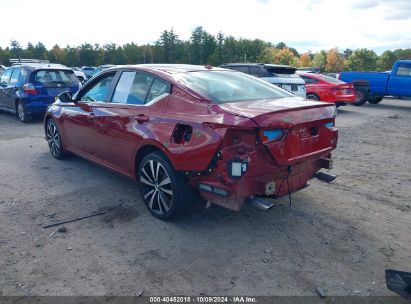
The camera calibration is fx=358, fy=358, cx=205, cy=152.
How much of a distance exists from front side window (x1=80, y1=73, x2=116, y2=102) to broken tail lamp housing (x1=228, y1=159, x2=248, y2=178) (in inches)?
94.0

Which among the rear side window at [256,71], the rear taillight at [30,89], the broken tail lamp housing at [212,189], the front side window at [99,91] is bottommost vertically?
the broken tail lamp housing at [212,189]

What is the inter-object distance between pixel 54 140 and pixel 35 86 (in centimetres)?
442

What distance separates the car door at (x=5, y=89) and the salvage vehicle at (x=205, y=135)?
7.46 metres

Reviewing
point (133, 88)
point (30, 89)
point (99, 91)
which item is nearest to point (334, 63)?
point (30, 89)

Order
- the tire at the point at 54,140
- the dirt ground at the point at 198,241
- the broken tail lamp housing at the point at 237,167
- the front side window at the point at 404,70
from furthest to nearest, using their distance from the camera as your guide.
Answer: the front side window at the point at 404,70 → the tire at the point at 54,140 → the broken tail lamp housing at the point at 237,167 → the dirt ground at the point at 198,241

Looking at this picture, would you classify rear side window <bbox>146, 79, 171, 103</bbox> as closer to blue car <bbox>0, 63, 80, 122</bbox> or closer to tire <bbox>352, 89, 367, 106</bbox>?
blue car <bbox>0, 63, 80, 122</bbox>

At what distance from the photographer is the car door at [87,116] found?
4969mm

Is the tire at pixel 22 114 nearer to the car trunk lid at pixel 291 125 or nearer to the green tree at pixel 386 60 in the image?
the car trunk lid at pixel 291 125

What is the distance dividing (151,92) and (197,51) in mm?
76089

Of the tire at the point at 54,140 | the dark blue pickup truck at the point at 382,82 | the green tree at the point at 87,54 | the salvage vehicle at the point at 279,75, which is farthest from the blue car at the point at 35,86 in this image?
the green tree at the point at 87,54

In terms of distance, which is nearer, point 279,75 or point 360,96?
point 279,75

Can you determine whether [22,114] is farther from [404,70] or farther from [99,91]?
[404,70]

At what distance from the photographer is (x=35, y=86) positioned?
9992mm

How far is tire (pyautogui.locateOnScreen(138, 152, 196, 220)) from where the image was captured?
3766 millimetres
